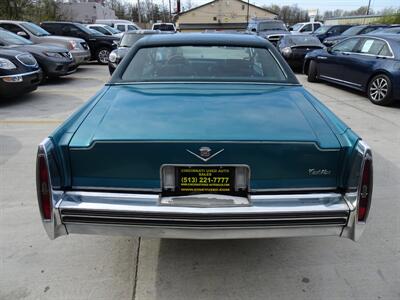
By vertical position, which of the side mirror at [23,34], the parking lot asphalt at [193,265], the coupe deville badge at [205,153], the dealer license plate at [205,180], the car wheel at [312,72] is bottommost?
the parking lot asphalt at [193,265]

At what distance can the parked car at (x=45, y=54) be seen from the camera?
31.0 ft

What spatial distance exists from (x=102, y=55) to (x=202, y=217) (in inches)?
586

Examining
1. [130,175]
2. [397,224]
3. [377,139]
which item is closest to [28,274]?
[130,175]

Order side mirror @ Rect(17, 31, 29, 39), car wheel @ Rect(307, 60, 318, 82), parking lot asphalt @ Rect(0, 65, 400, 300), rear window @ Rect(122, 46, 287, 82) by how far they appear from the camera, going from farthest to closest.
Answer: side mirror @ Rect(17, 31, 29, 39) → car wheel @ Rect(307, 60, 318, 82) → rear window @ Rect(122, 46, 287, 82) → parking lot asphalt @ Rect(0, 65, 400, 300)

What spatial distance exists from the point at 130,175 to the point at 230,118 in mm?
787

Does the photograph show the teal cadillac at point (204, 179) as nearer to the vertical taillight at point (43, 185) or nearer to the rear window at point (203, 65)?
the vertical taillight at point (43, 185)

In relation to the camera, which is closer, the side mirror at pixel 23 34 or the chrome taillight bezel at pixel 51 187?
the chrome taillight bezel at pixel 51 187

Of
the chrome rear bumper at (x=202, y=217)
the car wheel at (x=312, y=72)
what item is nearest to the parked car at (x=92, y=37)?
the car wheel at (x=312, y=72)

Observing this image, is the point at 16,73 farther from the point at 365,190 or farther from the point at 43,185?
the point at 365,190

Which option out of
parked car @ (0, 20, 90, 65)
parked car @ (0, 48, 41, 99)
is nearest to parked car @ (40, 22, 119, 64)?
parked car @ (0, 20, 90, 65)

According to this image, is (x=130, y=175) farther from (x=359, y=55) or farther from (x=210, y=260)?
(x=359, y=55)

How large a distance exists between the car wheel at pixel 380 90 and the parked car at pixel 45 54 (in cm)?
832

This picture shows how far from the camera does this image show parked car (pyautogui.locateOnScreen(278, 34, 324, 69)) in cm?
1323

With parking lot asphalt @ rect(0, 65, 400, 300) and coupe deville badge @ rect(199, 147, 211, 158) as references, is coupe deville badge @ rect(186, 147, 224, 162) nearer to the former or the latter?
coupe deville badge @ rect(199, 147, 211, 158)
